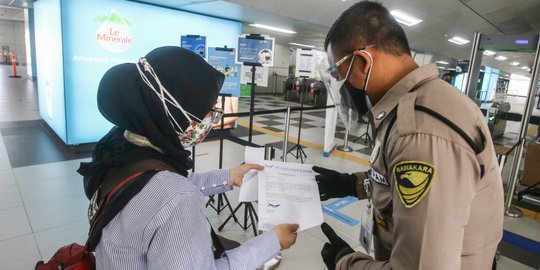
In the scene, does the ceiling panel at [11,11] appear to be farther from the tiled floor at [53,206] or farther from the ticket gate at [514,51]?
the ticket gate at [514,51]

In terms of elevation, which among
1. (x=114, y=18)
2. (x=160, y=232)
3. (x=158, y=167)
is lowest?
(x=160, y=232)

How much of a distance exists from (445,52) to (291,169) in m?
15.1

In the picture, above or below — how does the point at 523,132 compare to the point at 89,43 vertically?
below

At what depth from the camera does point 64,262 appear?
1074 mm

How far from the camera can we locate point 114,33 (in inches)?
198

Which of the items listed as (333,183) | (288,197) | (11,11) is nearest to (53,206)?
(288,197)

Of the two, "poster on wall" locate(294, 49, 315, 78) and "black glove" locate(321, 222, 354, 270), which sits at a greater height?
"poster on wall" locate(294, 49, 315, 78)

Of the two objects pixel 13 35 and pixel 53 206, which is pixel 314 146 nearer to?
pixel 53 206

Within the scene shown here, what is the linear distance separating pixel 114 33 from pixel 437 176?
18.2ft

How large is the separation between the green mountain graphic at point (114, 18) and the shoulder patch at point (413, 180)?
5.44 meters

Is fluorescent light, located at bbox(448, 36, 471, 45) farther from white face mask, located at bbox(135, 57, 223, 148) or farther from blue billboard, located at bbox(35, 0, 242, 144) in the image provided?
white face mask, located at bbox(135, 57, 223, 148)

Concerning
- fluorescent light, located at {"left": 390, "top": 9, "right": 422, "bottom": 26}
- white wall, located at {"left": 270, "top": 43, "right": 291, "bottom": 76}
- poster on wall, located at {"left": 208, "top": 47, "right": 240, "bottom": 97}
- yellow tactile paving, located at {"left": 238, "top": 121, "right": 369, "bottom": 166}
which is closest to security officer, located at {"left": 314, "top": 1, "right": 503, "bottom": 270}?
yellow tactile paving, located at {"left": 238, "top": 121, "right": 369, "bottom": 166}

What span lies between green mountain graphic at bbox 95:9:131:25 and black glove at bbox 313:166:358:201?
491 cm

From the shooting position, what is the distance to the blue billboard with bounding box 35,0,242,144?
4.66 metres
